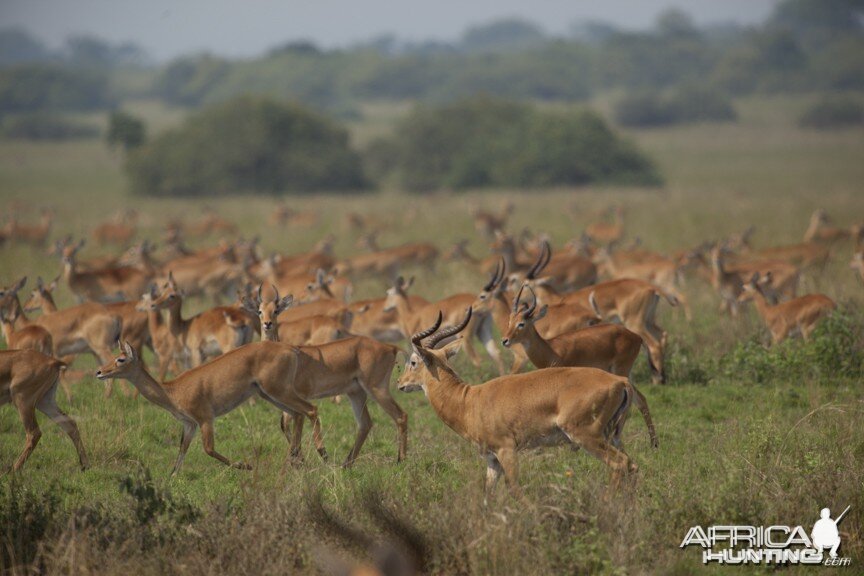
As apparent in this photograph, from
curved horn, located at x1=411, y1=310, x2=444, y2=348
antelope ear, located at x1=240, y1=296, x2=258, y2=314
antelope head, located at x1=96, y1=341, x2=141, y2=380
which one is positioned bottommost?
antelope ear, located at x1=240, y1=296, x2=258, y2=314

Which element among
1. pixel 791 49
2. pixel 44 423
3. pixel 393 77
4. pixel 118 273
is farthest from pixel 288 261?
pixel 791 49

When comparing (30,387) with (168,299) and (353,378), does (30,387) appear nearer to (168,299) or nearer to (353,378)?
(353,378)

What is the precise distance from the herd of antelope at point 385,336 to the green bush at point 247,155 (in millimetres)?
23096

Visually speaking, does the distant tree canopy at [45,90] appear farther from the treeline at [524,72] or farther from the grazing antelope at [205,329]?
the grazing antelope at [205,329]

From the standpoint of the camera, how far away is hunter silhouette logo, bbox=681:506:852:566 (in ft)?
20.1

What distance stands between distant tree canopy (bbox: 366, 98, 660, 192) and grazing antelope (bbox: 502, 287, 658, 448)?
30.1m

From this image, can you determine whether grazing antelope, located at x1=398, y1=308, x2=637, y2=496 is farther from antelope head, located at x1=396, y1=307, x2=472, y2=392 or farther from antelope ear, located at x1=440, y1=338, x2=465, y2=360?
antelope ear, located at x1=440, y1=338, x2=465, y2=360

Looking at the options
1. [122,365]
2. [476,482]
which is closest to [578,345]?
[476,482]

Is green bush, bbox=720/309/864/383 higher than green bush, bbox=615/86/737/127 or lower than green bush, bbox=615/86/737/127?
higher

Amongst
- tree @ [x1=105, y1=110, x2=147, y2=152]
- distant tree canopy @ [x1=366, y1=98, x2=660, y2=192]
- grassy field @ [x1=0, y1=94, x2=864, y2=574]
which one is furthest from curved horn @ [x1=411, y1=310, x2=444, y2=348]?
tree @ [x1=105, y1=110, x2=147, y2=152]

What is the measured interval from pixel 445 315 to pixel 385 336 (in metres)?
0.81

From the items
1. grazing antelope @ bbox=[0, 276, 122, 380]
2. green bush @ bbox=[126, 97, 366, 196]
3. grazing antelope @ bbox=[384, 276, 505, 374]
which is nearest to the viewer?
grazing antelope @ bbox=[0, 276, 122, 380]

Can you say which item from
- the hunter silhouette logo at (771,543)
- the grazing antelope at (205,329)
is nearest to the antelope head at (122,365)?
the grazing antelope at (205,329)

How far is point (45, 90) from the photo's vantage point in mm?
90312
